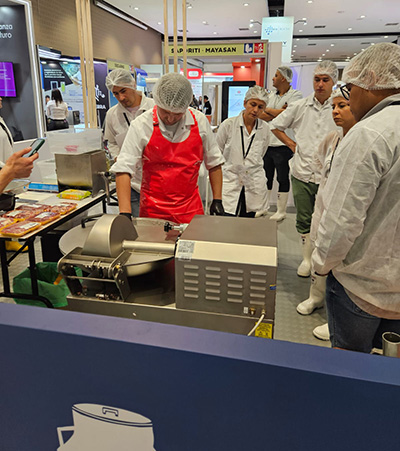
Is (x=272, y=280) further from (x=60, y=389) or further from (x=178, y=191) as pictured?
(x=178, y=191)

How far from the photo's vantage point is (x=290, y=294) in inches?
119

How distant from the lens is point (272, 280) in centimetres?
91

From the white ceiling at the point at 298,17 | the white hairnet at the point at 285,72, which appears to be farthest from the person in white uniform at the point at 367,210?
the white ceiling at the point at 298,17

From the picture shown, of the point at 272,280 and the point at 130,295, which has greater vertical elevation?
the point at 272,280

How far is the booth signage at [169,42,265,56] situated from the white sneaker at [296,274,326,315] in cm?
352

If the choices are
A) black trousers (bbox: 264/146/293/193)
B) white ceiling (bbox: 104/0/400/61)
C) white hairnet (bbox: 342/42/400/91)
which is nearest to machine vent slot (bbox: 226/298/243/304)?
white hairnet (bbox: 342/42/400/91)

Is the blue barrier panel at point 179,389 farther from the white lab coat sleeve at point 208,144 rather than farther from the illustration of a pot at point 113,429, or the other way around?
the white lab coat sleeve at point 208,144

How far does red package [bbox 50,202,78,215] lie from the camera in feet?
7.76

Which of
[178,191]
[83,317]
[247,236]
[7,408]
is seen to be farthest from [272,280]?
[178,191]

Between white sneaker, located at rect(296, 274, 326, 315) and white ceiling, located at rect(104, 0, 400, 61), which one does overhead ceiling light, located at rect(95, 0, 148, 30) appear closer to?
white ceiling, located at rect(104, 0, 400, 61)

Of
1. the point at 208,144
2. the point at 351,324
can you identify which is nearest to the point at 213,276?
the point at 351,324

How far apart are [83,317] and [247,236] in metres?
0.50

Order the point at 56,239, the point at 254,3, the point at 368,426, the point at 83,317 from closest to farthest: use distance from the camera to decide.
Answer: the point at 368,426 → the point at 83,317 → the point at 56,239 → the point at 254,3

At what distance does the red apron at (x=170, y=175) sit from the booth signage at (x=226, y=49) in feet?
11.5
